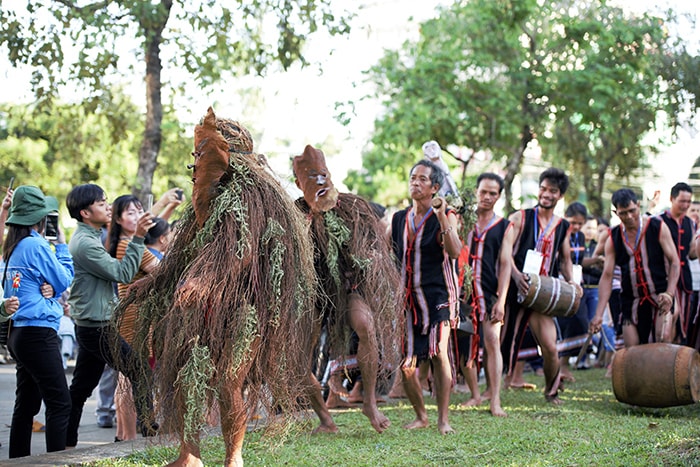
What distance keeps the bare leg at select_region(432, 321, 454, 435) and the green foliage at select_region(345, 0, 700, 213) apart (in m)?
12.1

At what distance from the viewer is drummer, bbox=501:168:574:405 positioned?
9086 millimetres

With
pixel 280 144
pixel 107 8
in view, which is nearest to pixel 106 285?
pixel 107 8

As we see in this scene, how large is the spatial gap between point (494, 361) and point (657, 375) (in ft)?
4.63

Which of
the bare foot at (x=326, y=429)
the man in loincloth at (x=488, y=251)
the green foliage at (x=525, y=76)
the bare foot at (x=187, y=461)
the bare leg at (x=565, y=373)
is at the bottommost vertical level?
the bare leg at (x=565, y=373)

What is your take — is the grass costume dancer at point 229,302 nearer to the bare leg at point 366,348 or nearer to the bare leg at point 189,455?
the bare leg at point 189,455

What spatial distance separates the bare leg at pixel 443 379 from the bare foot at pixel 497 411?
0.86m

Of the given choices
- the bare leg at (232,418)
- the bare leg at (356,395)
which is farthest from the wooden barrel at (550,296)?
the bare leg at (232,418)

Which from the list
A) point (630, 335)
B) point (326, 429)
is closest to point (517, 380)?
point (630, 335)

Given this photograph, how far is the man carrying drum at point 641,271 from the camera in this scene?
8.92m

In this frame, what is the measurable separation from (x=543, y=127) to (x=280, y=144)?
59.5ft

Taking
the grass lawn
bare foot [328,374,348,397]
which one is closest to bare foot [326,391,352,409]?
bare foot [328,374,348,397]

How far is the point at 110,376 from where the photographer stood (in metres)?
8.01

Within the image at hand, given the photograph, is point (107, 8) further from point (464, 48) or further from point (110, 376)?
point (464, 48)

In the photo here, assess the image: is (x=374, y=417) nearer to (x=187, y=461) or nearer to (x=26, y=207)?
(x=187, y=461)
